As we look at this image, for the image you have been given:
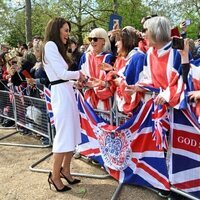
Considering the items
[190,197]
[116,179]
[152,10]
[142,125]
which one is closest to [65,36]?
[142,125]

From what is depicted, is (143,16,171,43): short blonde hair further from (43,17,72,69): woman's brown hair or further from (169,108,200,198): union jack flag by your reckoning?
(43,17,72,69): woman's brown hair

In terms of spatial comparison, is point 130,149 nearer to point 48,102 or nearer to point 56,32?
point 56,32

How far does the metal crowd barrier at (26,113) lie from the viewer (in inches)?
248

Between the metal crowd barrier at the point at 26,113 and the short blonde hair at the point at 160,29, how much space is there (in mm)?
3190

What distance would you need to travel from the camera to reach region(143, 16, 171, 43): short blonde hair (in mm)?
3451

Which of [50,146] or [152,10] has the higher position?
[152,10]

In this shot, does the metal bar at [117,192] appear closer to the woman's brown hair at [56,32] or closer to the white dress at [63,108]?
the white dress at [63,108]

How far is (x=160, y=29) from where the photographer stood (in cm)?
346

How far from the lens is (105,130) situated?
4.47 m

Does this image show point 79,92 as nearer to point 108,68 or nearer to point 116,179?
point 108,68

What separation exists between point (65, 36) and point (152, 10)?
27253 millimetres

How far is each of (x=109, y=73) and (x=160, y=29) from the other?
109 centimetres

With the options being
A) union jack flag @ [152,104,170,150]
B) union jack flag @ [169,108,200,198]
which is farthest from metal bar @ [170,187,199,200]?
union jack flag @ [152,104,170,150]

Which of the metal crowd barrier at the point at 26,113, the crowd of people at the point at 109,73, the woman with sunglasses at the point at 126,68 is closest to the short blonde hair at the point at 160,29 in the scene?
the crowd of people at the point at 109,73
